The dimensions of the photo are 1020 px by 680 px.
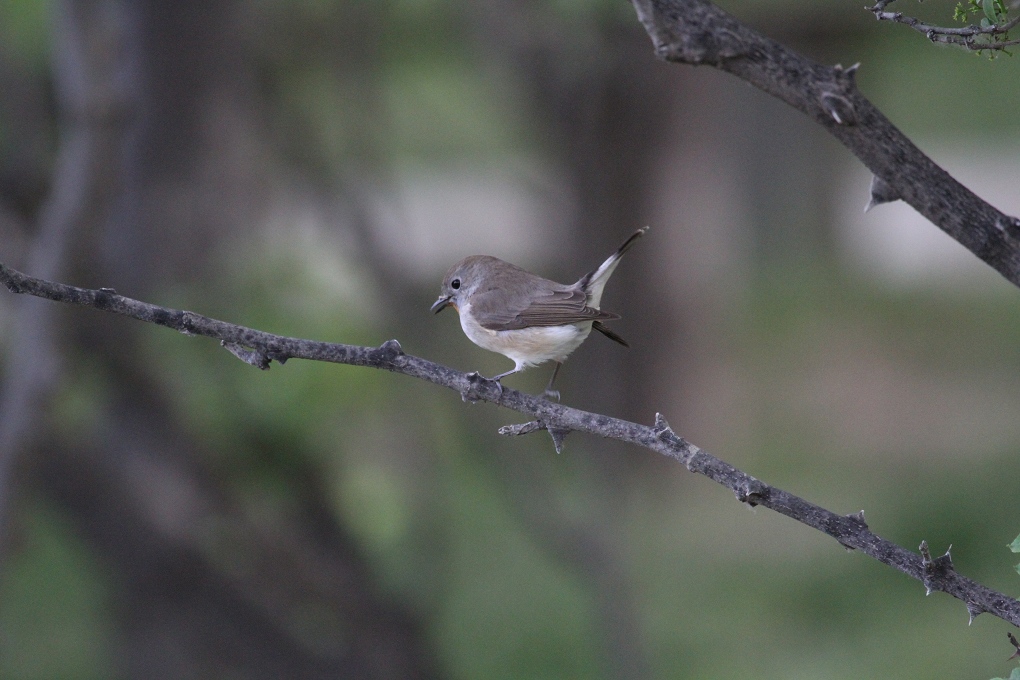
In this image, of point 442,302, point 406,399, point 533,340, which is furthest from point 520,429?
point 406,399

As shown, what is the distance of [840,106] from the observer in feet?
6.89

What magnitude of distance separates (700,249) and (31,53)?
6.02 metres

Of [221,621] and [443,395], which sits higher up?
[443,395]

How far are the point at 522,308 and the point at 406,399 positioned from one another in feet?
12.4

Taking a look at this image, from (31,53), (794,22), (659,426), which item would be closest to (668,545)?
(794,22)

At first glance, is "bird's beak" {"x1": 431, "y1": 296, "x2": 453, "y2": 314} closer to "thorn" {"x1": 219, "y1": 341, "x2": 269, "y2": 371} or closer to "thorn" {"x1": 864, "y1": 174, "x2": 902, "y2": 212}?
"thorn" {"x1": 219, "y1": 341, "x2": 269, "y2": 371}

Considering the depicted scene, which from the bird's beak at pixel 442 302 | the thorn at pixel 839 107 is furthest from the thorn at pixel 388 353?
the bird's beak at pixel 442 302

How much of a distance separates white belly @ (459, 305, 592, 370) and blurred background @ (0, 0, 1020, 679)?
210 cm

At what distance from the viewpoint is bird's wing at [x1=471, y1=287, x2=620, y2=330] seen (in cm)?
336

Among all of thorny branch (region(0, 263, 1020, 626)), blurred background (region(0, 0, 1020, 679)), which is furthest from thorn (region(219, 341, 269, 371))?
blurred background (region(0, 0, 1020, 679))

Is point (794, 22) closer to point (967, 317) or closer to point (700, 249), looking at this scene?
point (700, 249)

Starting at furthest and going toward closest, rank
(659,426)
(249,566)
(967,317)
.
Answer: (967,317) < (249,566) < (659,426)

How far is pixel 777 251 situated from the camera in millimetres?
13141

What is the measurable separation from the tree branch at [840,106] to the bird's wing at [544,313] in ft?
4.07
